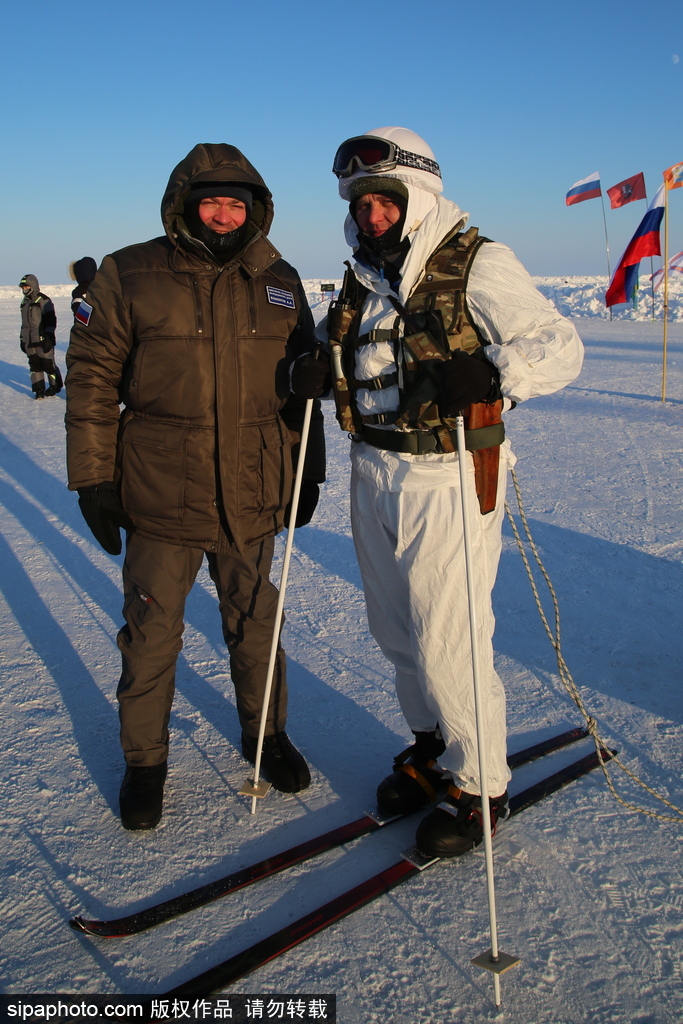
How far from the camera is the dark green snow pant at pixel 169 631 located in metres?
2.50

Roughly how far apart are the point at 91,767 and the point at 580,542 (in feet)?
11.0

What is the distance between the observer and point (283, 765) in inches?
104

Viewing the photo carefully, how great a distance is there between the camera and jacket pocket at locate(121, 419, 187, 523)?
2449 mm

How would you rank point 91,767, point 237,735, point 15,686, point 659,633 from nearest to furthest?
point 91,767
point 237,735
point 15,686
point 659,633

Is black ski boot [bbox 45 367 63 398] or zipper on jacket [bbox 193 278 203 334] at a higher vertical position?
zipper on jacket [bbox 193 278 203 334]

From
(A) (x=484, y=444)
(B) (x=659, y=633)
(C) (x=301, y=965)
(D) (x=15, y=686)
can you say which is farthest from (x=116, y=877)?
(B) (x=659, y=633)

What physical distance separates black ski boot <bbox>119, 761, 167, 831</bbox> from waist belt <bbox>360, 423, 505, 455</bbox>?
1.39 m

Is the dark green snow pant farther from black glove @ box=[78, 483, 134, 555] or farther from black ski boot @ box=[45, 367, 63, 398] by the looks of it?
black ski boot @ box=[45, 367, 63, 398]

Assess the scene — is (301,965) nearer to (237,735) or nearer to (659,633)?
(237,735)

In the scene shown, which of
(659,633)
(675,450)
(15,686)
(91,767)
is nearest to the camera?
(91,767)

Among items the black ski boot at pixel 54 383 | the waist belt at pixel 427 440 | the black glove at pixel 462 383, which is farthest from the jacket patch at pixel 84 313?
the black ski boot at pixel 54 383

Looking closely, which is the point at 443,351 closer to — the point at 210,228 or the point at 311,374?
the point at 311,374

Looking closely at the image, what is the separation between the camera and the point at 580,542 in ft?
15.8

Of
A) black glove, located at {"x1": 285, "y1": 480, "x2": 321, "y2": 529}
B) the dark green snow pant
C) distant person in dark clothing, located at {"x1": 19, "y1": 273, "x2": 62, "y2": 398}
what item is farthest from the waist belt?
distant person in dark clothing, located at {"x1": 19, "y1": 273, "x2": 62, "y2": 398}
